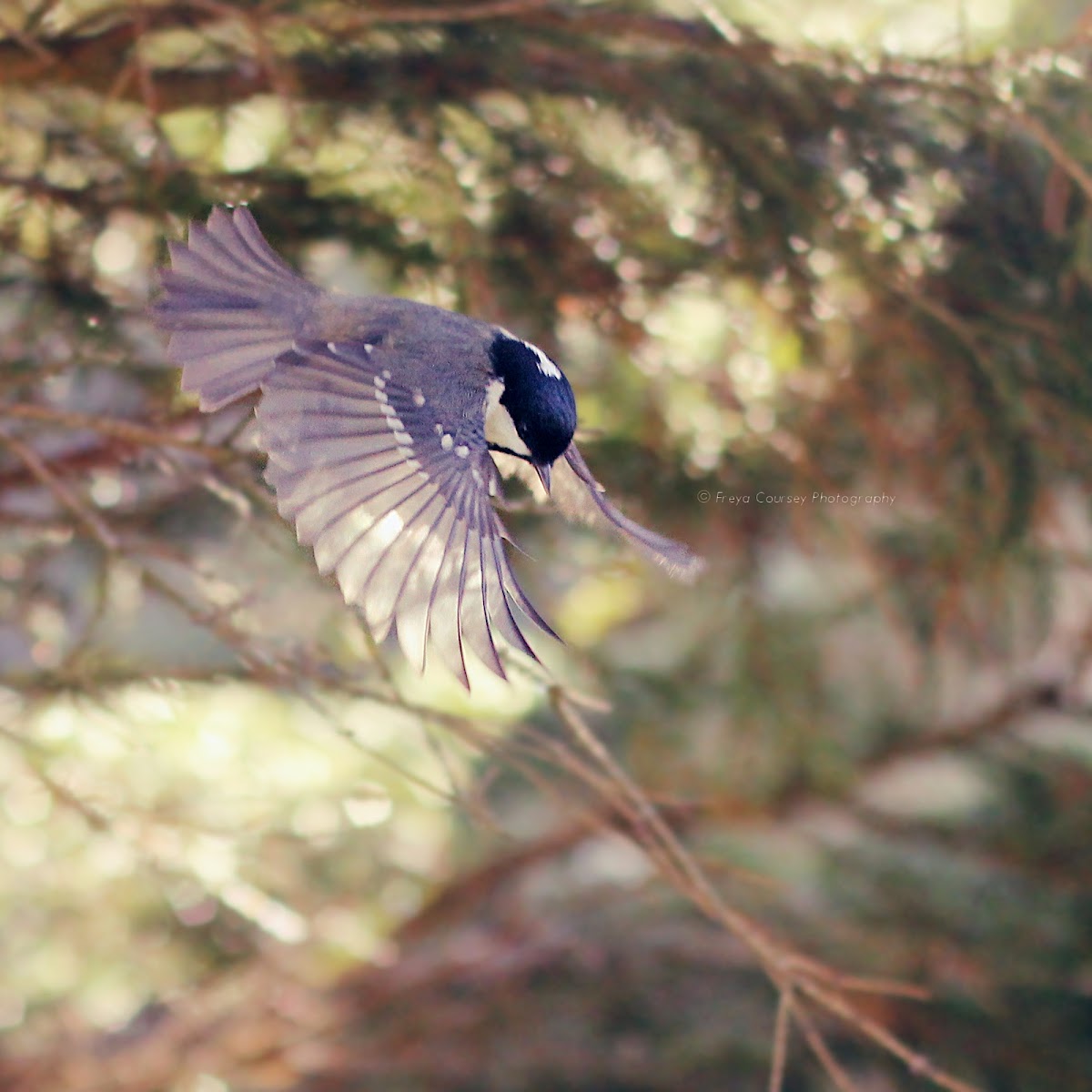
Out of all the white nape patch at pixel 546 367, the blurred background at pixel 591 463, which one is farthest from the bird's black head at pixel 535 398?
the blurred background at pixel 591 463

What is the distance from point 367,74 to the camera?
1364 mm

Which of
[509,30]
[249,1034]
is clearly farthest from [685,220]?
[249,1034]

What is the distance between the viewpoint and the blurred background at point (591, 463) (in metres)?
1.30

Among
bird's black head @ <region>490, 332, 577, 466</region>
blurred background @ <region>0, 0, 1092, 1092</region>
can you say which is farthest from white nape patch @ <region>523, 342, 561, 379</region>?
blurred background @ <region>0, 0, 1092, 1092</region>

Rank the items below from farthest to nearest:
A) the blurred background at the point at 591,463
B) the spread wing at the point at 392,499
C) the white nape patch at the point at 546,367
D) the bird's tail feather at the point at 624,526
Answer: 1. the blurred background at the point at 591,463
2. the white nape patch at the point at 546,367
3. the bird's tail feather at the point at 624,526
4. the spread wing at the point at 392,499

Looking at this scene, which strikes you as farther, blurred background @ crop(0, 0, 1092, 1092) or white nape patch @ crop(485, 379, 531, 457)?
blurred background @ crop(0, 0, 1092, 1092)

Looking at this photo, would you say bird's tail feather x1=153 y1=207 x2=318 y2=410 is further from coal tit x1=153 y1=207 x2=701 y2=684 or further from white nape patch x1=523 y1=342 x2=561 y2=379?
white nape patch x1=523 y1=342 x2=561 y2=379

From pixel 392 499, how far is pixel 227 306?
26cm

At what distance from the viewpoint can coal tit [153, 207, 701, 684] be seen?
0.78 meters

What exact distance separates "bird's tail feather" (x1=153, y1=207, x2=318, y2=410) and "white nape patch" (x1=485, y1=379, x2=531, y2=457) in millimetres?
162

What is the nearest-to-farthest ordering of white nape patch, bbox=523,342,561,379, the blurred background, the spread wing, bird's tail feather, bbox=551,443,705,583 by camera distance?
the spread wing
bird's tail feather, bbox=551,443,705,583
white nape patch, bbox=523,342,561,379
the blurred background

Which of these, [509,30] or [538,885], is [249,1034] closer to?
[538,885]

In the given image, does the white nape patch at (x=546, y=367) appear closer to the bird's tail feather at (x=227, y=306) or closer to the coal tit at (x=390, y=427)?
the coal tit at (x=390, y=427)

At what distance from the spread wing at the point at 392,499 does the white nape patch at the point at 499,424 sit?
2.5 inches
